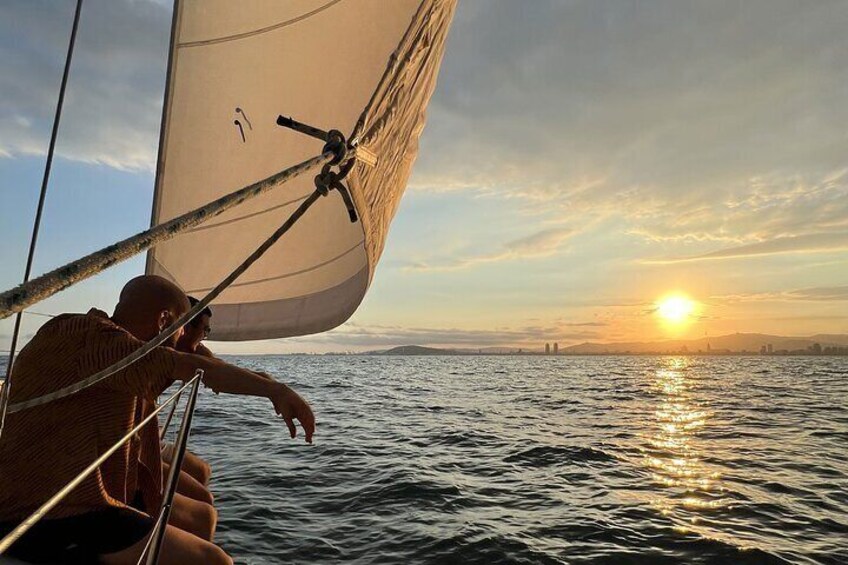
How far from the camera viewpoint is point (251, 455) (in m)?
9.96

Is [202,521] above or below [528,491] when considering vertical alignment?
above

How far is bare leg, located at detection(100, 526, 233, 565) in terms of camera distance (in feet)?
6.86

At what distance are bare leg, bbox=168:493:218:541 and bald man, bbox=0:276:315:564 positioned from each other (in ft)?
2.34

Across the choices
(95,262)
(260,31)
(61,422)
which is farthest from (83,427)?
(260,31)

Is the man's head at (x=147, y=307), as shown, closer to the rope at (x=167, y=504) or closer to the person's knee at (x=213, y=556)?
the rope at (x=167, y=504)

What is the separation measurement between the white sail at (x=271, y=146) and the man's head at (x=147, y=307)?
1.32m

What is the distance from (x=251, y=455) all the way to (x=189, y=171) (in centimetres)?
688

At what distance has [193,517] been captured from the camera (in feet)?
9.62

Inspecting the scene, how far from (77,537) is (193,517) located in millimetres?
928

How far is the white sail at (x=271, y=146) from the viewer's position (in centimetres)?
364

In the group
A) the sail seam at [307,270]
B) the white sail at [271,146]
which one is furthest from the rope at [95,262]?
the sail seam at [307,270]

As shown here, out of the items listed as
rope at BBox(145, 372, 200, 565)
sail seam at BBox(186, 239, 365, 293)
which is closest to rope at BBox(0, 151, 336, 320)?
rope at BBox(145, 372, 200, 565)

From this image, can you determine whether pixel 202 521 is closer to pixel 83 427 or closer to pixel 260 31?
pixel 83 427

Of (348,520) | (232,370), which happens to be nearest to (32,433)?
(232,370)
